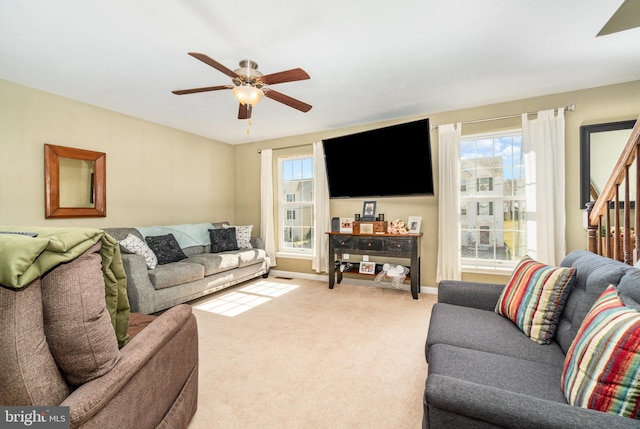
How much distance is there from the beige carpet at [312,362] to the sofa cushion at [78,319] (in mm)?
936

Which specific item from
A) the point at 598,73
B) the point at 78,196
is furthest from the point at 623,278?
the point at 78,196

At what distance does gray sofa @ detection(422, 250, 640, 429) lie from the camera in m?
0.77

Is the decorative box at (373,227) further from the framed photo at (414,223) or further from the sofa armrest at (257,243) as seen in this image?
the sofa armrest at (257,243)

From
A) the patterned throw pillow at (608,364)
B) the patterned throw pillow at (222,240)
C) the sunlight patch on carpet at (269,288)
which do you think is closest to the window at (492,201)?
the sunlight patch on carpet at (269,288)

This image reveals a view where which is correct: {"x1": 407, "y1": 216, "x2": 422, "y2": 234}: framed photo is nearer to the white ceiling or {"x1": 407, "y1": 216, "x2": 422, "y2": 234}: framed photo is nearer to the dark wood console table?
the dark wood console table

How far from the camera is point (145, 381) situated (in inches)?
41.3

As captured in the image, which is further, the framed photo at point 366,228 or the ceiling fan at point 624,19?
the framed photo at point 366,228

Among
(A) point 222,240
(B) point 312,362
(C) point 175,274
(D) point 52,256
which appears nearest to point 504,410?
(D) point 52,256

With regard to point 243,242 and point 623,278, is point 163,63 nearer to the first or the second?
point 243,242

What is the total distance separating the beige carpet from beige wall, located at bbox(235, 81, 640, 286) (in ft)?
3.01

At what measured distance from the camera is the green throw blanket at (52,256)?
0.67 meters

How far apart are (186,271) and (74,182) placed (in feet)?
5.65

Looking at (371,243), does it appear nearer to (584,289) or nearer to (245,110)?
(245,110)

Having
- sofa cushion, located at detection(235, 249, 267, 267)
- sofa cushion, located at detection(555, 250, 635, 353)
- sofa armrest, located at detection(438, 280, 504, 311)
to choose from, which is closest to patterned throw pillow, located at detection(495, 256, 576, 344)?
sofa cushion, located at detection(555, 250, 635, 353)
